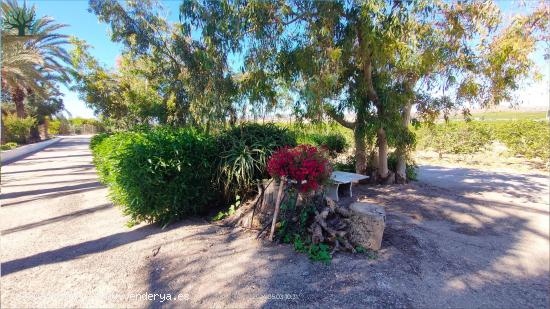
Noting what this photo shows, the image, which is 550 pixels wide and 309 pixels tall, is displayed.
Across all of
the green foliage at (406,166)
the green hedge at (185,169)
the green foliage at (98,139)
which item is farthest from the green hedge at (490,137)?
the green foliage at (98,139)

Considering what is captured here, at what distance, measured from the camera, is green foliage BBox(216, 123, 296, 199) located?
4.07 meters

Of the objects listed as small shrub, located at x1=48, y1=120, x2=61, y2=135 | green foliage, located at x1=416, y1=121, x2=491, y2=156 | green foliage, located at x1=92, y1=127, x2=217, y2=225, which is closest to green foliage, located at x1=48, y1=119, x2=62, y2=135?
small shrub, located at x1=48, y1=120, x2=61, y2=135

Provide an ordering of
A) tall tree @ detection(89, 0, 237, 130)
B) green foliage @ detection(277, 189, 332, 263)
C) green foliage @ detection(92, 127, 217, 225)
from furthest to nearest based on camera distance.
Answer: tall tree @ detection(89, 0, 237, 130) < green foliage @ detection(92, 127, 217, 225) < green foliage @ detection(277, 189, 332, 263)

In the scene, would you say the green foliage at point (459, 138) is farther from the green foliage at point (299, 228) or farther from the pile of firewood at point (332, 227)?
the green foliage at point (299, 228)

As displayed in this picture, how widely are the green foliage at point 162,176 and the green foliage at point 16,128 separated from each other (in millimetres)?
20065

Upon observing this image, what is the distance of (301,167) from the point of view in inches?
121

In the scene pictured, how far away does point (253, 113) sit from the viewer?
4.96 metres

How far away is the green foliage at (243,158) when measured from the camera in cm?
407

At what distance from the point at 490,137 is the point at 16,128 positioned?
88.9 feet

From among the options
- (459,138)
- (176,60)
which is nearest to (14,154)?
(176,60)

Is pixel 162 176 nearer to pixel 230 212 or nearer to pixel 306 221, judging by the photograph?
pixel 230 212

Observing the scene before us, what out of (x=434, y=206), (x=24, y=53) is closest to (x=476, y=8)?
(x=434, y=206)

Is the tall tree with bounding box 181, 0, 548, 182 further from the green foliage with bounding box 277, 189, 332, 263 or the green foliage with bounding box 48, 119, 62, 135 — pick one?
the green foliage with bounding box 48, 119, 62, 135

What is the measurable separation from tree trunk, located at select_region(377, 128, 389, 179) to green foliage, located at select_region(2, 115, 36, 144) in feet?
74.6
